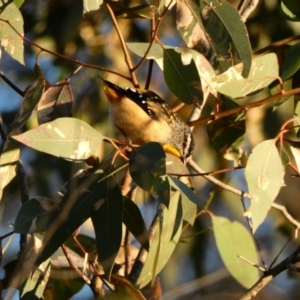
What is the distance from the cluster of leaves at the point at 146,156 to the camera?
4.12ft

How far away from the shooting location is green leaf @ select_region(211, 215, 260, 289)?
5.08ft

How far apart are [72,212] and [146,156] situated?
0.62ft

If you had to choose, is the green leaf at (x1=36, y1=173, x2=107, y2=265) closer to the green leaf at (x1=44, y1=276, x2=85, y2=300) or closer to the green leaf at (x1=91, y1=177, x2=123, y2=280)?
the green leaf at (x1=91, y1=177, x2=123, y2=280)

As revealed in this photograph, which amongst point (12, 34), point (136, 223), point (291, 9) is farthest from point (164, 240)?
point (291, 9)

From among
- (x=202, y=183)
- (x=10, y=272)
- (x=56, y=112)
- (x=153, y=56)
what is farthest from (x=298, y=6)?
(x=10, y=272)

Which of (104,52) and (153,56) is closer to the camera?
(153,56)

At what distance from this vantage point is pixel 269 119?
2336 millimetres

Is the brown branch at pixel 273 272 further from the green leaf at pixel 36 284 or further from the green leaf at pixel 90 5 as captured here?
the green leaf at pixel 90 5

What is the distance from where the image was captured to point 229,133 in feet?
5.47

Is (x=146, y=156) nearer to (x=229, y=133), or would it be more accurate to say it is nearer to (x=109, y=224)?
(x=109, y=224)

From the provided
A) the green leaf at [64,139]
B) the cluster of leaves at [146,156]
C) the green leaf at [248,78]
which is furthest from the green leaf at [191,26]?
the green leaf at [64,139]

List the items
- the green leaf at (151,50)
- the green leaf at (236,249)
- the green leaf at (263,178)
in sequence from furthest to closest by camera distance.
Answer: the green leaf at (236,249) → the green leaf at (151,50) → the green leaf at (263,178)

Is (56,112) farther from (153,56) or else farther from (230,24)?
(230,24)

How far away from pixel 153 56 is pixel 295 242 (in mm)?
1108
